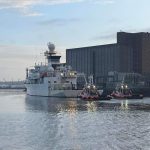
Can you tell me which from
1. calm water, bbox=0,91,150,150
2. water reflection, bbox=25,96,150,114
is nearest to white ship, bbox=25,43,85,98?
water reflection, bbox=25,96,150,114

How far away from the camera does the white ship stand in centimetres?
16088

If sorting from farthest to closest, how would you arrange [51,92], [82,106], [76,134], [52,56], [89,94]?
[52,56] → [51,92] → [89,94] → [82,106] → [76,134]

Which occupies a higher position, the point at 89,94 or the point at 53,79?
the point at 53,79

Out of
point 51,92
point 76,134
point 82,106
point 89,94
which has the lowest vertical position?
point 76,134

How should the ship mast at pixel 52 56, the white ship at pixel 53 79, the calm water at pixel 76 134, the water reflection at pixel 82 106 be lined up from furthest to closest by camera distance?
the ship mast at pixel 52 56
the white ship at pixel 53 79
the water reflection at pixel 82 106
the calm water at pixel 76 134

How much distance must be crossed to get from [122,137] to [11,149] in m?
12.1

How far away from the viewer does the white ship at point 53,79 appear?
6334 inches

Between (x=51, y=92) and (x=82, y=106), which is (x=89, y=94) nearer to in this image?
(x=51, y=92)

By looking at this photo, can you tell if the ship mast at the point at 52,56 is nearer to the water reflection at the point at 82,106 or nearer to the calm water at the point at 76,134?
the water reflection at the point at 82,106

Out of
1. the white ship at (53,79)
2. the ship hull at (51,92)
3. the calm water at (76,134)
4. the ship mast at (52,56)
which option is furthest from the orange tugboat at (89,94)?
the calm water at (76,134)

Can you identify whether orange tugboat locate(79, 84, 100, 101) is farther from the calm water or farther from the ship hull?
the calm water

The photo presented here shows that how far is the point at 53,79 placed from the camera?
16562 centimetres

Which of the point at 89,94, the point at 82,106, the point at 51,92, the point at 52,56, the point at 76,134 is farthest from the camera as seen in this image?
the point at 52,56

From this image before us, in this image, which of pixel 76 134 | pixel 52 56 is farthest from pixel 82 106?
pixel 52 56
